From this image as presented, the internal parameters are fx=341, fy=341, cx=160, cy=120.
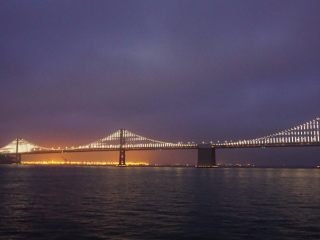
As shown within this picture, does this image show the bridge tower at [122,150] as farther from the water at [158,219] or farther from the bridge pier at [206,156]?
the water at [158,219]

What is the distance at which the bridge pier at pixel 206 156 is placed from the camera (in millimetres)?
115438

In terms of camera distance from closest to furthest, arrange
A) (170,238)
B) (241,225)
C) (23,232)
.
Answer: (170,238) → (23,232) → (241,225)

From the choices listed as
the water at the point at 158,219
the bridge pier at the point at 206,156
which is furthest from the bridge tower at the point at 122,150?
the water at the point at 158,219

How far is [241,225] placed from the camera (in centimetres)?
1556

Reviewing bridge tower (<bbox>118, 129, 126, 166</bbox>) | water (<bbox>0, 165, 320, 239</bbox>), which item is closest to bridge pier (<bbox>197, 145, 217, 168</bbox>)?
bridge tower (<bbox>118, 129, 126, 166</bbox>)

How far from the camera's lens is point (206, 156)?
11812 cm

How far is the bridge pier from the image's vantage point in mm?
115438

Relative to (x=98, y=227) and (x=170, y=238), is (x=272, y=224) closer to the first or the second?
(x=170, y=238)

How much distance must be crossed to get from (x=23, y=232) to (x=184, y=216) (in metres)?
7.85

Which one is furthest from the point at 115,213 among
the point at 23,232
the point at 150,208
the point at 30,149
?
the point at 30,149

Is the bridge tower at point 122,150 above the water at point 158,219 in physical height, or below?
above

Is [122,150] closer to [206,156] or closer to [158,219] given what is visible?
[206,156]

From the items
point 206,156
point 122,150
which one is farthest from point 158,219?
point 122,150

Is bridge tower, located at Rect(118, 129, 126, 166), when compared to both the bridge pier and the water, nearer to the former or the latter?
the bridge pier
